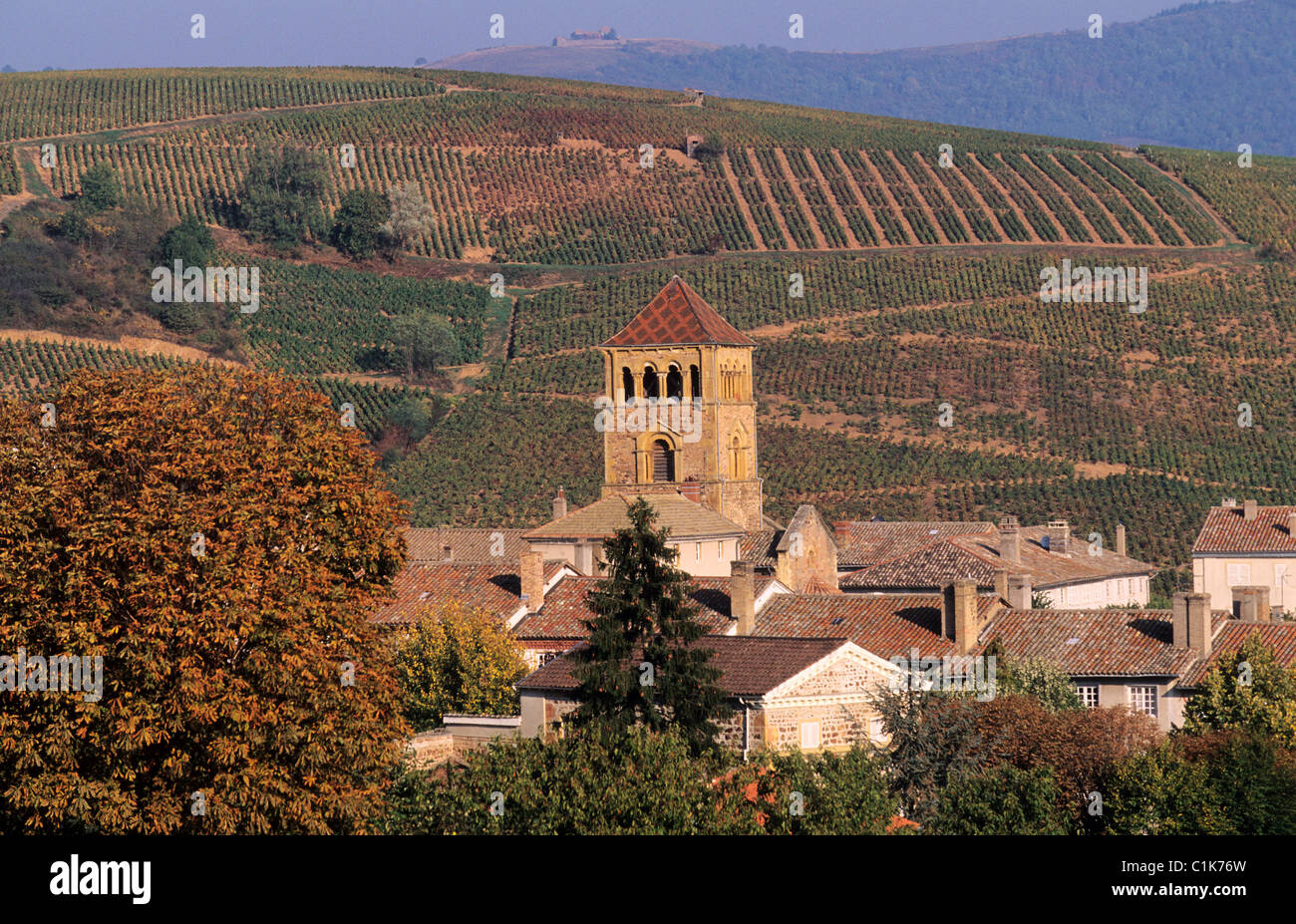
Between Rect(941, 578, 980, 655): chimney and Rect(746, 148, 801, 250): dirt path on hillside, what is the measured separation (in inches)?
3578

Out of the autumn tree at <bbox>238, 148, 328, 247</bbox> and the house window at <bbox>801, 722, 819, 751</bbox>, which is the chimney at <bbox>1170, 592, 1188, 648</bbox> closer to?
the house window at <bbox>801, 722, 819, 751</bbox>

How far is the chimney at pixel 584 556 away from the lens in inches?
2238

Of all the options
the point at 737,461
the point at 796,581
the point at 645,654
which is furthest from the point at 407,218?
the point at 645,654

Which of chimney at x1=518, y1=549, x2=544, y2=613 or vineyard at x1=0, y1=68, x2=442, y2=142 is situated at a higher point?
vineyard at x1=0, y1=68, x2=442, y2=142

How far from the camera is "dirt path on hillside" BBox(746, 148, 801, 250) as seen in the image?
135m

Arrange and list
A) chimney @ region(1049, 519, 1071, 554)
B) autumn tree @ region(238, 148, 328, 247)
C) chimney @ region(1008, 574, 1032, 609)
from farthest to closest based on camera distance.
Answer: autumn tree @ region(238, 148, 328, 247) → chimney @ region(1049, 519, 1071, 554) → chimney @ region(1008, 574, 1032, 609)

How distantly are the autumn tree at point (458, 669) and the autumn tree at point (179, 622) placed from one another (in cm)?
1388

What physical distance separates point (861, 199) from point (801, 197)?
4.49 metres

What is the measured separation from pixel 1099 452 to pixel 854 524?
32068mm

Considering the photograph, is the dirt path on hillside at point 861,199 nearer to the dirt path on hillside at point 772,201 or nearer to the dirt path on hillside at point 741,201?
the dirt path on hillside at point 772,201

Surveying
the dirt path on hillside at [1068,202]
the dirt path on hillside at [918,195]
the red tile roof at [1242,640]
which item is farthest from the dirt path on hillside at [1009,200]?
the red tile roof at [1242,640]

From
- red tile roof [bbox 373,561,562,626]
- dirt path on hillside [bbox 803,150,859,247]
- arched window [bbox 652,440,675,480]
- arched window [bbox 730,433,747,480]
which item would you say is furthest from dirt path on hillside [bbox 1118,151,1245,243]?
red tile roof [bbox 373,561,562,626]

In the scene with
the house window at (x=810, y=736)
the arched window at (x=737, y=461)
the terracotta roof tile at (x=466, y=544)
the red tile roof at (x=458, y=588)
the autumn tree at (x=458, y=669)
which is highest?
the arched window at (x=737, y=461)

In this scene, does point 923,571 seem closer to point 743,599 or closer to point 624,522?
point 624,522
